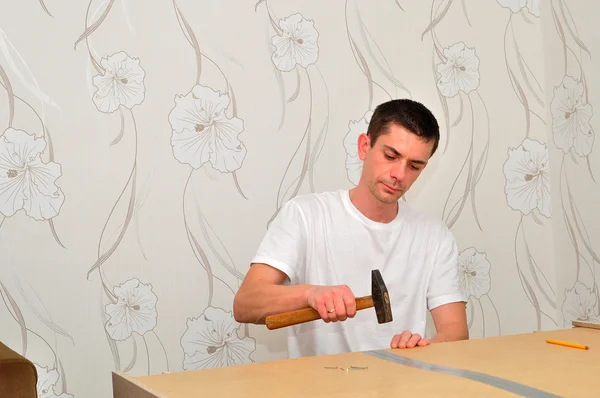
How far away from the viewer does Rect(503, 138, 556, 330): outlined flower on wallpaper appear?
339cm

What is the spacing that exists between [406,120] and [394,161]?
139mm

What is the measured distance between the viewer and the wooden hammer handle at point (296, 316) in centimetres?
199

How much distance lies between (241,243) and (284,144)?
0.40 meters

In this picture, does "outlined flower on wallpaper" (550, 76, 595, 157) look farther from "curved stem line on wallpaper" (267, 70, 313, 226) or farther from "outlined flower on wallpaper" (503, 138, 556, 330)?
"curved stem line on wallpaper" (267, 70, 313, 226)

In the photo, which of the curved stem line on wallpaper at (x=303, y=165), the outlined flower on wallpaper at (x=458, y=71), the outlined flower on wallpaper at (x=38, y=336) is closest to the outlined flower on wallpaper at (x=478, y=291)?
the outlined flower on wallpaper at (x=458, y=71)

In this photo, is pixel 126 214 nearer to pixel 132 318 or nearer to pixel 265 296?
pixel 132 318

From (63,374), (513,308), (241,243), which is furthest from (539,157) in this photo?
(63,374)

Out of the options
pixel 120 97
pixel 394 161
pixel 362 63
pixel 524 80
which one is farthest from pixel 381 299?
pixel 524 80

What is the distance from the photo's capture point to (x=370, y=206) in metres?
2.70

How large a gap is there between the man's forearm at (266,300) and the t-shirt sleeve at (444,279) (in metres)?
0.61

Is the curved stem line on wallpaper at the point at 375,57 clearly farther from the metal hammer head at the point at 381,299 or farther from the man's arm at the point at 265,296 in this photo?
the metal hammer head at the point at 381,299

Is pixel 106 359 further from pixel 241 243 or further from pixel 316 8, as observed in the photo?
pixel 316 8

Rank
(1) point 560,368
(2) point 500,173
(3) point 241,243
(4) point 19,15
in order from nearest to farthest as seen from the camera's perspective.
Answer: (1) point 560,368
(4) point 19,15
(3) point 241,243
(2) point 500,173

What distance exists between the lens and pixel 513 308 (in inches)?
133
